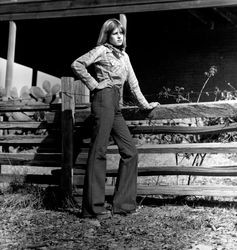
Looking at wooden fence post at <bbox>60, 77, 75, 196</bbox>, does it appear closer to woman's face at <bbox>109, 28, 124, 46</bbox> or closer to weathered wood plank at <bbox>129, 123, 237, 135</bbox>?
weathered wood plank at <bbox>129, 123, 237, 135</bbox>

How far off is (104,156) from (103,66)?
2.70 feet

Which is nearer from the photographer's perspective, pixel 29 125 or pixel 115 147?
pixel 115 147

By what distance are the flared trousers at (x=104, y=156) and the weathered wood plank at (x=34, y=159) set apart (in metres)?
1.10

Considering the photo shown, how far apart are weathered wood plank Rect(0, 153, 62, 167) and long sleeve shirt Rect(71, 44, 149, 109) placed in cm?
133

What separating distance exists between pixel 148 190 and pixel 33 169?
12.9 ft

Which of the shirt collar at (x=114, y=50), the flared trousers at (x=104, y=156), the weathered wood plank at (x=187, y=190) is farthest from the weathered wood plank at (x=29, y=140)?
the shirt collar at (x=114, y=50)

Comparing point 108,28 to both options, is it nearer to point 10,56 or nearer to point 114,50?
point 114,50

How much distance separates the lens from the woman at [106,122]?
4.30 meters

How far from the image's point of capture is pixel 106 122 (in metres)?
4.29

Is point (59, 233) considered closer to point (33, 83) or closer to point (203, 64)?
point (203, 64)

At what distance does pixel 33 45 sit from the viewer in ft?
54.5

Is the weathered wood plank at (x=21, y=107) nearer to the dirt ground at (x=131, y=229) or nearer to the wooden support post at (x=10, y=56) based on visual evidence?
the dirt ground at (x=131, y=229)

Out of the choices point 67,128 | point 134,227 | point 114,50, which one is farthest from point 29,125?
point 134,227

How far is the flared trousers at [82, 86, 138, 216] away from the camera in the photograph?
4.30m
